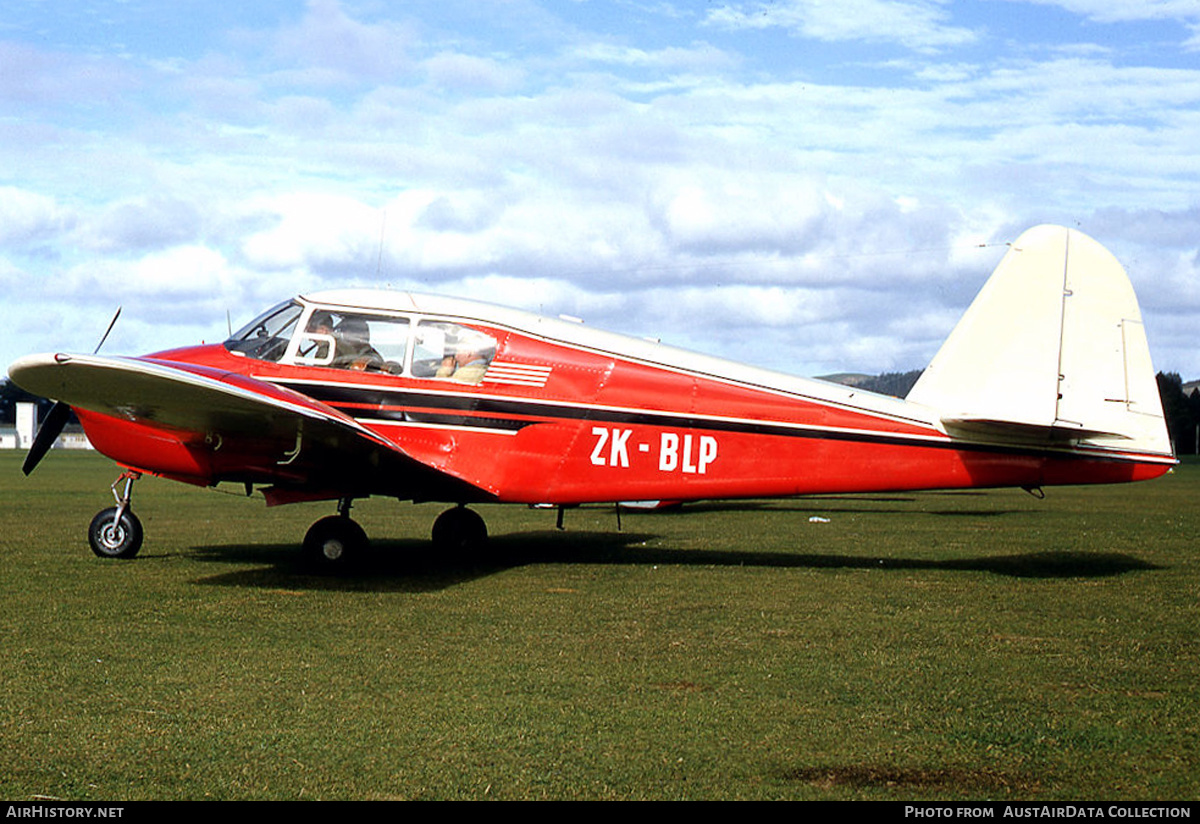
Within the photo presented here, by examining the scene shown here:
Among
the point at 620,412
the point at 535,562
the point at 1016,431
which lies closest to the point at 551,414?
the point at 620,412

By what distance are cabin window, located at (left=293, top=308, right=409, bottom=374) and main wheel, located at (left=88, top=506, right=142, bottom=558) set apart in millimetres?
2455

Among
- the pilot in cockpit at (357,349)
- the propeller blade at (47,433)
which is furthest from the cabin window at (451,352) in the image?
the propeller blade at (47,433)

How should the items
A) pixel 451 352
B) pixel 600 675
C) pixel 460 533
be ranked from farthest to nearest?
pixel 460 533 < pixel 451 352 < pixel 600 675

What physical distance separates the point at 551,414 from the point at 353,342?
2027mm

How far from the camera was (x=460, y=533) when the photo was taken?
1202 centimetres

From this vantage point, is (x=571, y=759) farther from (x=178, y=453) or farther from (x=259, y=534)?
(x=259, y=534)

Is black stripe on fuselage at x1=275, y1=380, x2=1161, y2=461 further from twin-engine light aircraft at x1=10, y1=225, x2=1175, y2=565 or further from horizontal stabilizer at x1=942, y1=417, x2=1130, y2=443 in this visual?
horizontal stabilizer at x1=942, y1=417, x2=1130, y2=443

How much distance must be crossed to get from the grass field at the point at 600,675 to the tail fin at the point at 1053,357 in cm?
143

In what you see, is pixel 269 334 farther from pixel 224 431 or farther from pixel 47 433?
pixel 47 433

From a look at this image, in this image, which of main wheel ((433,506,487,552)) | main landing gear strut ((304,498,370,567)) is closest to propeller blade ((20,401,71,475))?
main landing gear strut ((304,498,370,567))

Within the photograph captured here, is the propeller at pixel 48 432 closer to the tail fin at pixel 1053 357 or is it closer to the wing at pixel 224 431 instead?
the wing at pixel 224 431

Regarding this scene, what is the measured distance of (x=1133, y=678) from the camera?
6.26 m

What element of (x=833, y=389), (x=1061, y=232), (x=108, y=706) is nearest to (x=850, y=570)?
(x=833, y=389)

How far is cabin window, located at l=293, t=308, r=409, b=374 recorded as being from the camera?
1062cm
